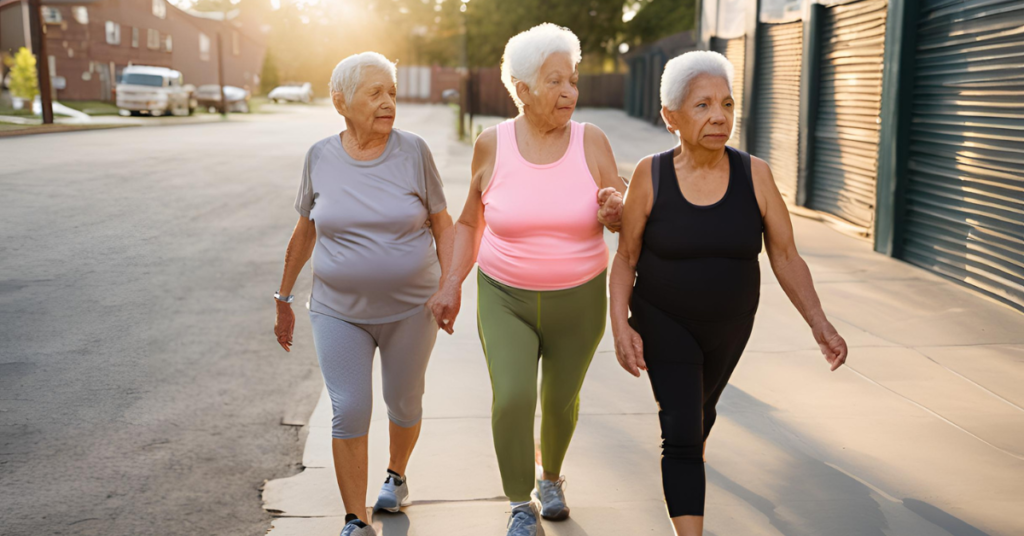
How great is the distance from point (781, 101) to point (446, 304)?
11828 mm

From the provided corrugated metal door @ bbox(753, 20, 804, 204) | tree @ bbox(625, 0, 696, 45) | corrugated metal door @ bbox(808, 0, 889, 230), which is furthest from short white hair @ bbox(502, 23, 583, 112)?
tree @ bbox(625, 0, 696, 45)

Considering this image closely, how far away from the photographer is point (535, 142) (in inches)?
136

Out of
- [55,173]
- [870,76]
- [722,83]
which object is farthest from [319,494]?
[870,76]

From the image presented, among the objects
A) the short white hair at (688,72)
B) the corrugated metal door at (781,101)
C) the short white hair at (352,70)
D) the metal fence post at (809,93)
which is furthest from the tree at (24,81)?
the corrugated metal door at (781,101)

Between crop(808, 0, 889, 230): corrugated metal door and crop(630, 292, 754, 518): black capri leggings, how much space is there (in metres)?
7.50

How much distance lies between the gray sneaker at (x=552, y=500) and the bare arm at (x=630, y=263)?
31.3 inches

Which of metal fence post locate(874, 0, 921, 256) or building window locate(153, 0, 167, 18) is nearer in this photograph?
metal fence post locate(874, 0, 921, 256)

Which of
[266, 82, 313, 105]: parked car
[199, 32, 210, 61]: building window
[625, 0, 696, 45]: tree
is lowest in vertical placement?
[266, 82, 313, 105]: parked car

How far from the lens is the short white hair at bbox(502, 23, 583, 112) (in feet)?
11.1

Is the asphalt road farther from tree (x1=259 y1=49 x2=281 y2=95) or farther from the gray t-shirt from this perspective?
tree (x1=259 y1=49 x2=281 y2=95)

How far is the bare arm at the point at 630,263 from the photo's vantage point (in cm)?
321

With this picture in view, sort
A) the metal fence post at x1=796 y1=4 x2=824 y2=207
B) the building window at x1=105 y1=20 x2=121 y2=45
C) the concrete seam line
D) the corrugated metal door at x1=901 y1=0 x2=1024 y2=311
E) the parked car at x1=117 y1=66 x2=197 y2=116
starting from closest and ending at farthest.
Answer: the concrete seam line, the corrugated metal door at x1=901 y1=0 x2=1024 y2=311, the metal fence post at x1=796 y1=4 x2=824 y2=207, the parked car at x1=117 y1=66 x2=197 y2=116, the building window at x1=105 y1=20 x2=121 y2=45

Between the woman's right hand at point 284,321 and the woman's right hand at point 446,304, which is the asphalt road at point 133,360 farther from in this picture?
the woman's right hand at point 446,304

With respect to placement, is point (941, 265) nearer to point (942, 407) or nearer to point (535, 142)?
point (942, 407)
